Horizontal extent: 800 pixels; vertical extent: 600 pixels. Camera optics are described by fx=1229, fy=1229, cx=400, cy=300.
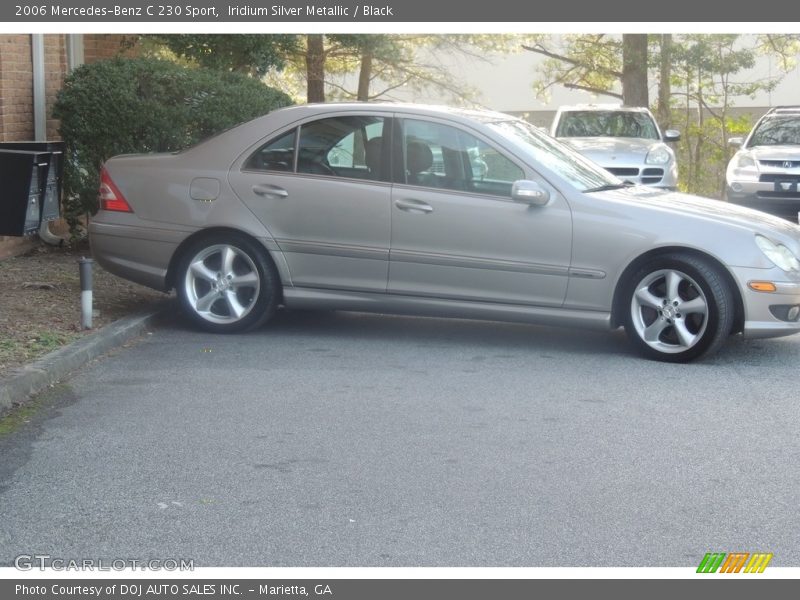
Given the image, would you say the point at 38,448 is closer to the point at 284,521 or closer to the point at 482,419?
the point at 284,521

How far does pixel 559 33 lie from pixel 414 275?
18.3 metres

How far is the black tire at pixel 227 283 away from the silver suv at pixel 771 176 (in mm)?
10472

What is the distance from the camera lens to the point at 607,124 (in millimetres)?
18219

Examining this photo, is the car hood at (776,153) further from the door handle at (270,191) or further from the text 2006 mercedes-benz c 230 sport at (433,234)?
the door handle at (270,191)

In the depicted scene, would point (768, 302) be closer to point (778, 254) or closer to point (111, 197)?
point (778, 254)

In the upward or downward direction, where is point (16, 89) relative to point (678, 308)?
upward

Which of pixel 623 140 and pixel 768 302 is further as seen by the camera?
pixel 623 140

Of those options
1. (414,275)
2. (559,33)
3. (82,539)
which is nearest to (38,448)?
(82,539)

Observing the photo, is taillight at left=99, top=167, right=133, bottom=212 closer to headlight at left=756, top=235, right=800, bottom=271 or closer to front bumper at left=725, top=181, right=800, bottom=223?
headlight at left=756, top=235, right=800, bottom=271

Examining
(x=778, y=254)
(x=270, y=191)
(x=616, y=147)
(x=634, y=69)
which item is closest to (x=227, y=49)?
(x=616, y=147)

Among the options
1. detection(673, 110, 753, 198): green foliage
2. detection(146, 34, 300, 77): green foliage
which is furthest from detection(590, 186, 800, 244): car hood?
detection(673, 110, 753, 198): green foliage

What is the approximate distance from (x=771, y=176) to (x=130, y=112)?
9600 millimetres

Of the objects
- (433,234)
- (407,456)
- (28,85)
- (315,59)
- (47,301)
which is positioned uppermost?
(315,59)

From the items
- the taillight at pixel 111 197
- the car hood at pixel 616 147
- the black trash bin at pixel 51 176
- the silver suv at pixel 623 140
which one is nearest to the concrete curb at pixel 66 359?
the taillight at pixel 111 197
